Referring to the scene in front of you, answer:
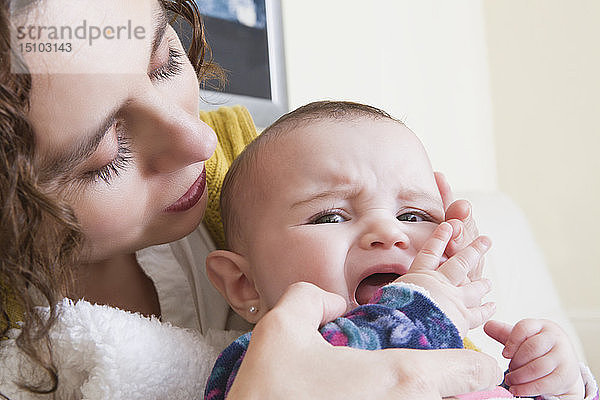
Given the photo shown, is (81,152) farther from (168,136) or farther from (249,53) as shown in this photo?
(249,53)

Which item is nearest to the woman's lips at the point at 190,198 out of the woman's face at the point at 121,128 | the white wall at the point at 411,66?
the woman's face at the point at 121,128

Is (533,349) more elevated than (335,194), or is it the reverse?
(335,194)

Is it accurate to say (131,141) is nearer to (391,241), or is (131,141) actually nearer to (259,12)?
(391,241)

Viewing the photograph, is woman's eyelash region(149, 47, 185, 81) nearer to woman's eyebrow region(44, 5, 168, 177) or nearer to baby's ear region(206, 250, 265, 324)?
woman's eyebrow region(44, 5, 168, 177)

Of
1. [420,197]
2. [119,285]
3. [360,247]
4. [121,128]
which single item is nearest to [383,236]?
[360,247]

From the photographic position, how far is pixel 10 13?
2.13 ft

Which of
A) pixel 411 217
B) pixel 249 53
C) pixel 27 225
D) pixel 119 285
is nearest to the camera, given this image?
pixel 27 225

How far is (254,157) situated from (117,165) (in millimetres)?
263

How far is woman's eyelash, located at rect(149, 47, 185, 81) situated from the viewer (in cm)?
85

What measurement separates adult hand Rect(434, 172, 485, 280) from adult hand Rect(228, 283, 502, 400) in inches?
9.7

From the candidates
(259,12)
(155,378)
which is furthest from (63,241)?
(259,12)

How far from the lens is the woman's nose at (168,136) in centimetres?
79

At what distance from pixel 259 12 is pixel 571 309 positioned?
174 centimetres

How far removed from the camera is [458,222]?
0.86 metres
